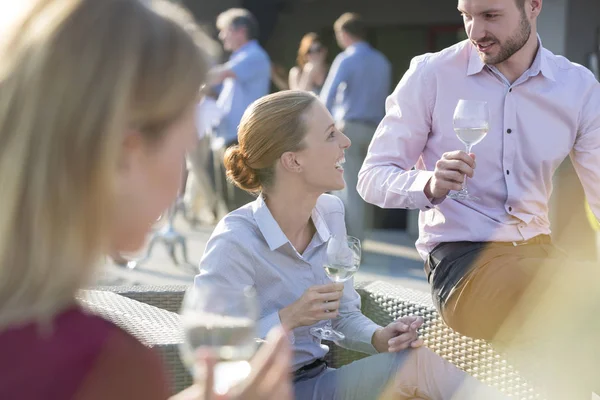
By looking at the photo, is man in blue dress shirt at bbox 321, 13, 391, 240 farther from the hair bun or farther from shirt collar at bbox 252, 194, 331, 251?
shirt collar at bbox 252, 194, 331, 251

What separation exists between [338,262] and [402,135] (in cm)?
66

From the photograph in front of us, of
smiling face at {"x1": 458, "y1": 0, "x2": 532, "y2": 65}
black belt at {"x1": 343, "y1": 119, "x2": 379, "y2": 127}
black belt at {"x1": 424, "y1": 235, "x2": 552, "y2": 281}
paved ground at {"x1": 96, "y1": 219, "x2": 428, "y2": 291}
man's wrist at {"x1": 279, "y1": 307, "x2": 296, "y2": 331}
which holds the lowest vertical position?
paved ground at {"x1": 96, "y1": 219, "x2": 428, "y2": 291}

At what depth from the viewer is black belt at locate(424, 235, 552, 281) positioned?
9.96 ft

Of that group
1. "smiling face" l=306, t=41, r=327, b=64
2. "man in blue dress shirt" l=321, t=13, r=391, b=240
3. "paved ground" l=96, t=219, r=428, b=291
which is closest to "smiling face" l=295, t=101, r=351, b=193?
"paved ground" l=96, t=219, r=428, b=291

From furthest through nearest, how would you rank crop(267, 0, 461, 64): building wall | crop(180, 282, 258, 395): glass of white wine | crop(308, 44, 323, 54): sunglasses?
1. crop(267, 0, 461, 64): building wall
2. crop(308, 44, 323, 54): sunglasses
3. crop(180, 282, 258, 395): glass of white wine

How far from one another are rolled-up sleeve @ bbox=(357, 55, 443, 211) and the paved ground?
10.5 feet

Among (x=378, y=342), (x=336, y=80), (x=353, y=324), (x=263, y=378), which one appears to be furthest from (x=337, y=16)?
(x=263, y=378)

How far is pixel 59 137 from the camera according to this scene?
1108 mm

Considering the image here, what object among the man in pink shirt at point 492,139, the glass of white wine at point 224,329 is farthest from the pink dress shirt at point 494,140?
the glass of white wine at point 224,329

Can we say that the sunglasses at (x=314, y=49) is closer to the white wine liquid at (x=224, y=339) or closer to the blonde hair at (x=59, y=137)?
the white wine liquid at (x=224, y=339)

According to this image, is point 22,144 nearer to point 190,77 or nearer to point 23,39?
point 23,39

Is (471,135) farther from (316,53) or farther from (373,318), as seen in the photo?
(316,53)

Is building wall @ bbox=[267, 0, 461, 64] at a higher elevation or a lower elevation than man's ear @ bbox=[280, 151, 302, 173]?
lower

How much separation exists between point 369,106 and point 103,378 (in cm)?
684
